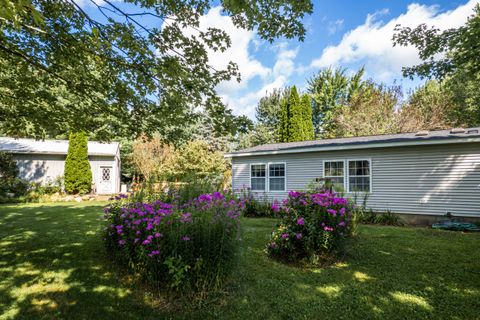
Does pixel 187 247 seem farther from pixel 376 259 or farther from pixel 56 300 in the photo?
pixel 376 259

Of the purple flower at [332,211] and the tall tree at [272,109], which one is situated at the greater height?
the tall tree at [272,109]

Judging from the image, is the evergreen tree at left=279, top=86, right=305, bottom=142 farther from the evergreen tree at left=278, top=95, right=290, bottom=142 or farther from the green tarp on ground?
the green tarp on ground

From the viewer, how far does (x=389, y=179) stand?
357 inches

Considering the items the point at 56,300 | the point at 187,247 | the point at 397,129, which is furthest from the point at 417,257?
the point at 397,129

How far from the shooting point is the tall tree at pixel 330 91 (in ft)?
81.2

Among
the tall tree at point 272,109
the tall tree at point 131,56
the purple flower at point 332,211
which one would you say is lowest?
the purple flower at point 332,211

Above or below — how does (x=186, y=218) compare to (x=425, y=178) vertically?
below

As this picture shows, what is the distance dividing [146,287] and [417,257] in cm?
448

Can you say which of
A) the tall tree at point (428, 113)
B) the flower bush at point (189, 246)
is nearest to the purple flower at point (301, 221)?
the flower bush at point (189, 246)

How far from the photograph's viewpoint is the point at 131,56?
13.0 ft

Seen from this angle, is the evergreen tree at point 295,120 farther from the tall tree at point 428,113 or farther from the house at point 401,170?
the house at point 401,170

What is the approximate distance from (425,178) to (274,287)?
25.3 feet

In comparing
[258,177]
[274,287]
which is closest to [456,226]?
[274,287]

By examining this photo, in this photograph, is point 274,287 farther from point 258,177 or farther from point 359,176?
point 258,177
